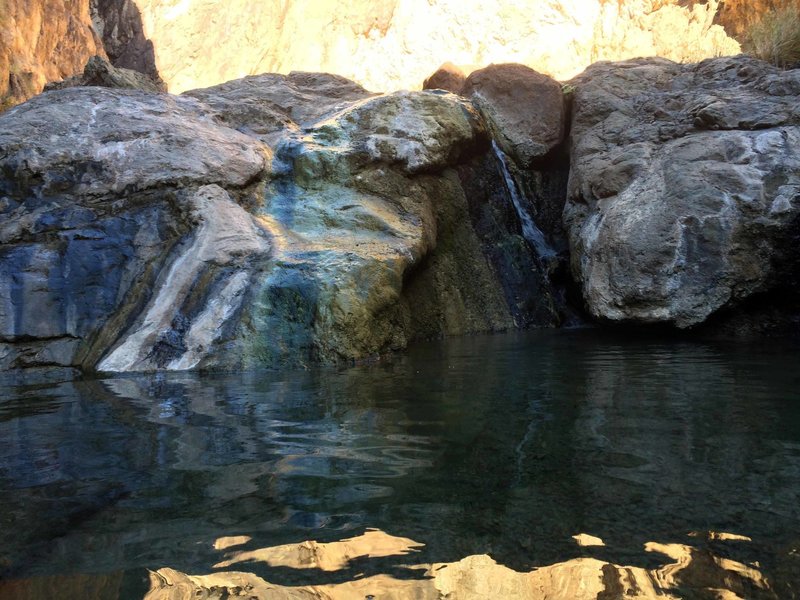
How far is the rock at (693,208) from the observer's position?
21.5 ft

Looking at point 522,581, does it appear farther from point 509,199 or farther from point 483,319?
point 509,199

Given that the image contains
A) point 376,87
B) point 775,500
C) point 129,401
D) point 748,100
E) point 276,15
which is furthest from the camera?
point 276,15

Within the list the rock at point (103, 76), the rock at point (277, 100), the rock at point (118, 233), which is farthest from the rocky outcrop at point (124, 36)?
the rock at point (118, 233)

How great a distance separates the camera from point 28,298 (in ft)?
20.3

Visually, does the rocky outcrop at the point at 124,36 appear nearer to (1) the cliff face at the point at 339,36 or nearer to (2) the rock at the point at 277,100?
(1) the cliff face at the point at 339,36

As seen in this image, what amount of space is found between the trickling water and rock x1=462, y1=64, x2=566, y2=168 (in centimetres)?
41

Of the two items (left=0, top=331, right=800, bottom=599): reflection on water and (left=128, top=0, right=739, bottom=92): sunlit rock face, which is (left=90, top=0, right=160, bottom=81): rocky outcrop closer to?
(left=128, top=0, right=739, bottom=92): sunlit rock face

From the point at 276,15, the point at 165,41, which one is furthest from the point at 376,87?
the point at 165,41

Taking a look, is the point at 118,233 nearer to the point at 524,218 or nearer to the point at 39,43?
the point at 524,218

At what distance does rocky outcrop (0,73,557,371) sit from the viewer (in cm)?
581

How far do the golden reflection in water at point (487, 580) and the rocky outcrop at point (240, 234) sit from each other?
404 centimetres

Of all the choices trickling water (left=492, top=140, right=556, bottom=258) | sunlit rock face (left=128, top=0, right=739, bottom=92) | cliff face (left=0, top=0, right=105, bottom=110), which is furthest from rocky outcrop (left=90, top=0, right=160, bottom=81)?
trickling water (left=492, top=140, right=556, bottom=258)

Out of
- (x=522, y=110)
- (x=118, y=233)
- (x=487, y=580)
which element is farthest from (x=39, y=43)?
(x=487, y=580)

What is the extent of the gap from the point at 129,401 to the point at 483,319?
5.07 metres
